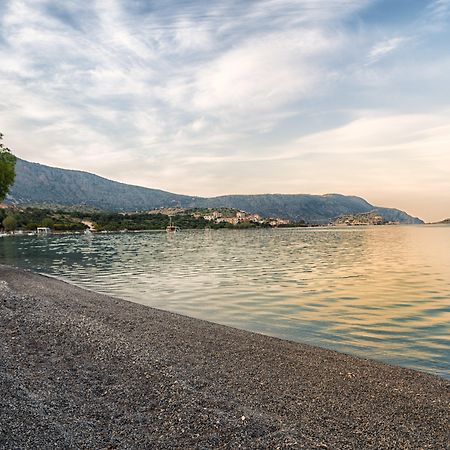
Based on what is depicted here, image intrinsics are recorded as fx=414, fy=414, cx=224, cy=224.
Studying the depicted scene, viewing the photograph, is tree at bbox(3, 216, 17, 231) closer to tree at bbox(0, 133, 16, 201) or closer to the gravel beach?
tree at bbox(0, 133, 16, 201)

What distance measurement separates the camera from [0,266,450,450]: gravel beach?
6738 mm

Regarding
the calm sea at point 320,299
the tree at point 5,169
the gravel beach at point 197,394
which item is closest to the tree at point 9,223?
the tree at point 5,169

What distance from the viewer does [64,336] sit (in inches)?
511

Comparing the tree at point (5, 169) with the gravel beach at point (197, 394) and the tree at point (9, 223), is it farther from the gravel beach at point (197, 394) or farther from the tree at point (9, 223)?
the tree at point (9, 223)

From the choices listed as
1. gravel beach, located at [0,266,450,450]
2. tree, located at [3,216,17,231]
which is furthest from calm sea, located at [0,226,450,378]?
tree, located at [3,216,17,231]

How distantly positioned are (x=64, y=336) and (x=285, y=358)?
270 inches

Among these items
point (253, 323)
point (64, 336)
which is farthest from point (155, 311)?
point (64, 336)

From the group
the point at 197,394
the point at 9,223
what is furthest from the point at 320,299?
the point at 9,223

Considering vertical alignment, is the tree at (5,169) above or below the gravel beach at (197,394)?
above

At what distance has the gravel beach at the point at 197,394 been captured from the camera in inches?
265

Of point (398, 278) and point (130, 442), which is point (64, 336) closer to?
point (130, 442)

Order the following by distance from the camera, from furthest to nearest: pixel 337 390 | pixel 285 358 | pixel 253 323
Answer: pixel 253 323, pixel 285 358, pixel 337 390

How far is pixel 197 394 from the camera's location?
8523 mm

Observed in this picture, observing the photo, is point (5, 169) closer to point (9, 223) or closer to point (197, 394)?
point (197, 394)
